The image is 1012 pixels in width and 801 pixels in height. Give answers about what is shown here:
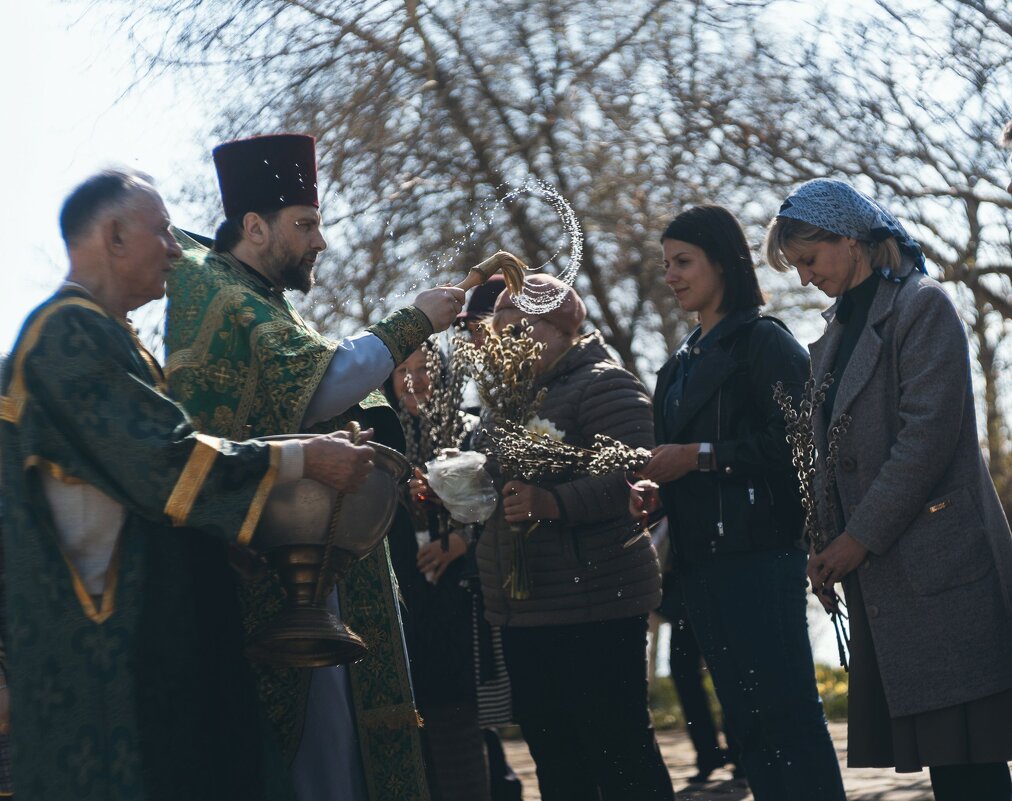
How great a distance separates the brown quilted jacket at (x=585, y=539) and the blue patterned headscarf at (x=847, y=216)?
1054mm

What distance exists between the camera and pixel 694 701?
22.8 ft

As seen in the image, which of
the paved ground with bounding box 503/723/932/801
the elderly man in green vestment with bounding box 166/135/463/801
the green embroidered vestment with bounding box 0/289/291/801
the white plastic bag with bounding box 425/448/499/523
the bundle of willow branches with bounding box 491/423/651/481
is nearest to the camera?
the green embroidered vestment with bounding box 0/289/291/801

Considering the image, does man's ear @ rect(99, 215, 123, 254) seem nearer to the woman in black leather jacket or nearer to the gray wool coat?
the woman in black leather jacket

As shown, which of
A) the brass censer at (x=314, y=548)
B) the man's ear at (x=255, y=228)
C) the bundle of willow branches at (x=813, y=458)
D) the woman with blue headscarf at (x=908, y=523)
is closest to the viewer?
the brass censer at (x=314, y=548)

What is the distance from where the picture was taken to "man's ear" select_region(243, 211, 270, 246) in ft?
14.2

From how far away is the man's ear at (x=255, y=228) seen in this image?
4324mm

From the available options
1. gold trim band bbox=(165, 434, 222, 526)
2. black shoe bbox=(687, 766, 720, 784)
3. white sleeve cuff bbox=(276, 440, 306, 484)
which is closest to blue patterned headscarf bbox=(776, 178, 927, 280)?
white sleeve cuff bbox=(276, 440, 306, 484)

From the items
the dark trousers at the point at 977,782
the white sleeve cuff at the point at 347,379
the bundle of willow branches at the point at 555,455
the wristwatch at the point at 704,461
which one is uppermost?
the white sleeve cuff at the point at 347,379

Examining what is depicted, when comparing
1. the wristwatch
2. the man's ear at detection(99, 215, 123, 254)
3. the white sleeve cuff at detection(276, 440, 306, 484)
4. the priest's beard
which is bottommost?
the wristwatch

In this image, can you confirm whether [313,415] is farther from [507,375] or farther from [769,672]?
[769,672]

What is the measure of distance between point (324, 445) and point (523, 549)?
63.1 inches

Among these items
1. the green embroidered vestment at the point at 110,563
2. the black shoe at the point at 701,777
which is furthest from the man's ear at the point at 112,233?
→ the black shoe at the point at 701,777

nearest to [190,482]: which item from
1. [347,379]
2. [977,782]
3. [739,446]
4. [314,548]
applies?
[314,548]

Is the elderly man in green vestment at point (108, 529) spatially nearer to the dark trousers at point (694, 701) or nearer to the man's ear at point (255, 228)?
the man's ear at point (255, 228)
